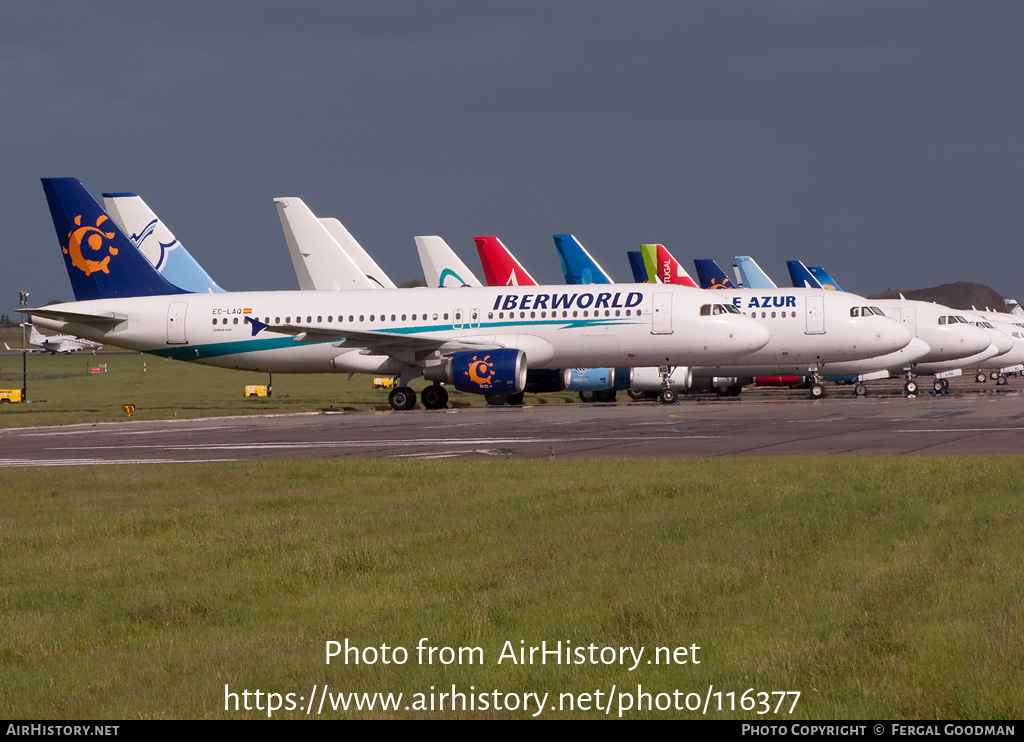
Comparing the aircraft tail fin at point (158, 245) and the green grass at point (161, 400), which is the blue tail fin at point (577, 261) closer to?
the green grass at point (161, 400)

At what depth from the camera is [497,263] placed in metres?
53.4

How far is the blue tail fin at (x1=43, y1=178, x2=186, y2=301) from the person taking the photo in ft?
132

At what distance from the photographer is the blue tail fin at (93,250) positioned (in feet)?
132

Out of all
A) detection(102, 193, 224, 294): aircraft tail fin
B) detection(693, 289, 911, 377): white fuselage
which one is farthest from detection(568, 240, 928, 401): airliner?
detection(102, 193, 224, 294): aircraft tail fin

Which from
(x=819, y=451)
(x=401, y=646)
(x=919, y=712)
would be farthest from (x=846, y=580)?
(x=819, y=451)

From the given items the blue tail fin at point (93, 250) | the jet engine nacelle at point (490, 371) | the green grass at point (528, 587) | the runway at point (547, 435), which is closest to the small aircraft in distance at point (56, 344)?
the blue tail fin at point (93, 250)

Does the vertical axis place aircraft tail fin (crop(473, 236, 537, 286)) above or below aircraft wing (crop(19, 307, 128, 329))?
above

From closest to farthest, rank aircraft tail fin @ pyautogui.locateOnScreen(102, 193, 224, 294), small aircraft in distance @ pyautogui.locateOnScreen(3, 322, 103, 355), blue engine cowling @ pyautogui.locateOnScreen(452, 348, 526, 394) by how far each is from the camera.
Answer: blue engine cowling @ pyautogui.locateOnScreen(452, 348, 526, 394), aircraft tail fin @ pyautogui.locateOnScreen(102, 193, 224, 294), small aircraft in distance @ pyautogui.locateOnScreen(3, 322, 103, 355)

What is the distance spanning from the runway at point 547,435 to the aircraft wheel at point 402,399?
2.46m

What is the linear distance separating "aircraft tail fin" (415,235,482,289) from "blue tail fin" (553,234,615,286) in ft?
16.3

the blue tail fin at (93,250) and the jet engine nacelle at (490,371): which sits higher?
the blue tail fin at (93,250)

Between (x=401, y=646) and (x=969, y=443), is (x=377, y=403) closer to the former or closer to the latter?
(x=969, y=443)

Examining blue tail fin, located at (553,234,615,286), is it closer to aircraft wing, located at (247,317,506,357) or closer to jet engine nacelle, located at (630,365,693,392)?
jet engine nacelle, located at (630,365,693,392)

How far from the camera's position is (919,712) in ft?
19.6
